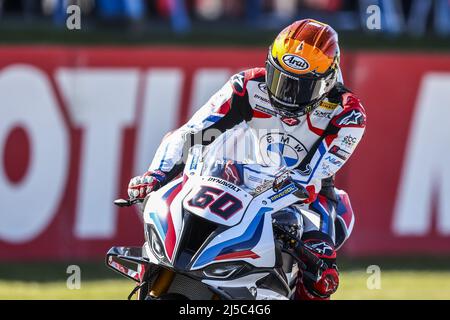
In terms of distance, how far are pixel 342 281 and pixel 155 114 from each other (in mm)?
2780

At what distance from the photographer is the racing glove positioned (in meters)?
7.20

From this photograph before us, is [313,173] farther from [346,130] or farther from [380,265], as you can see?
[380,265]

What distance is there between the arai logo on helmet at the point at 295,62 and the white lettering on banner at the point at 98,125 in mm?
5234

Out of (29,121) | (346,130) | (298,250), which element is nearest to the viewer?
(298,250)

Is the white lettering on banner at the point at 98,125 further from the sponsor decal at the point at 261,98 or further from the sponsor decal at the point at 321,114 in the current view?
the sponsor decal at the point at 321,114

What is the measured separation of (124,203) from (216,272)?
44.3 inches

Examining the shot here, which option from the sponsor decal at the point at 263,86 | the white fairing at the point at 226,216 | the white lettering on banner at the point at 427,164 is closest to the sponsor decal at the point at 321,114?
the sponsor decal at the point at 263,86

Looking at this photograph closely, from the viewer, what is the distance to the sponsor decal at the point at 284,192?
6844 mm

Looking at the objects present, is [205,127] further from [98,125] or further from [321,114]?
[98,125]

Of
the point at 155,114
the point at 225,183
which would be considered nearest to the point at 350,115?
the point at 225,183

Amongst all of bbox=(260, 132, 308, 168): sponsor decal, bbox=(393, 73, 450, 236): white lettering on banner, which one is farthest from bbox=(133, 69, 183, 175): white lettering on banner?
bbox=(260, 132, 308, 168): sponsor decal

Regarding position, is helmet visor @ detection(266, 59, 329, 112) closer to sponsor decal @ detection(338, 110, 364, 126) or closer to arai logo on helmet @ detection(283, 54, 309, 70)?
arai logo on helmet @ detection(283, 54, 309, 70)

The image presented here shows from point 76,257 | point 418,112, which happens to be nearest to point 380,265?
point 418,112

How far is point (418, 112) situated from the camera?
44.2ft
